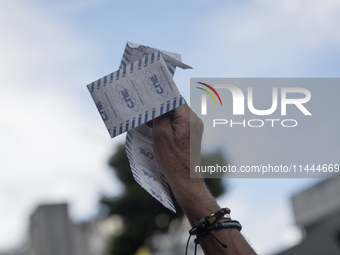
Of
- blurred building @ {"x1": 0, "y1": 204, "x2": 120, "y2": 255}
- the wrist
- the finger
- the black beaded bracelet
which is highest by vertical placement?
blurred building @ {"x1": 0, "y1": 204, "x2": 120, "y2": 255}

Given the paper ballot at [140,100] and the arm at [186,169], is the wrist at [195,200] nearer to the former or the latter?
the arm at [186,169]

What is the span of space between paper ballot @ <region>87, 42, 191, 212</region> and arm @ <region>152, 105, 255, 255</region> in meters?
0.05

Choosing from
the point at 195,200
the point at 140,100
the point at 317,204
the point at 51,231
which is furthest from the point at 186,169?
the point at 317,204

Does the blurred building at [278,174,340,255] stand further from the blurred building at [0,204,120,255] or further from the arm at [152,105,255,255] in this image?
the arm at [152,105,255,255]

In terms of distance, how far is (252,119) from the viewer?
12.9 feet

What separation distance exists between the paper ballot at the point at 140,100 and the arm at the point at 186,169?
0.05 meters

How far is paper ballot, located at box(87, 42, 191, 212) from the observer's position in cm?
200

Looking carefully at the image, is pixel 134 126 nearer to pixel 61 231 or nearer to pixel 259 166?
pixel 259 166

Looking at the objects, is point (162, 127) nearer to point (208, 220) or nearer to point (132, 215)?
point (208, 220)

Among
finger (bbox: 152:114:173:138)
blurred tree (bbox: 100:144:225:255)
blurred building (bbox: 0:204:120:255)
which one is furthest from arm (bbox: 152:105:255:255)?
blurred tree (bbox: 100:144:225:255)

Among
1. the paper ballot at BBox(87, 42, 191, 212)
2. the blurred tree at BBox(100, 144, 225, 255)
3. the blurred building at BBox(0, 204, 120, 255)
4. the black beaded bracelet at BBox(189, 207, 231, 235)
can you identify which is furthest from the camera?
the blurred tree at BBox(100, 144, 225, 255)

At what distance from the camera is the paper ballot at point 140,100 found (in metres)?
2.00

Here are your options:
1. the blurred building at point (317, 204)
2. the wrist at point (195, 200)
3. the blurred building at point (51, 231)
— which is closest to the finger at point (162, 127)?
the wrist at point (195, 200)

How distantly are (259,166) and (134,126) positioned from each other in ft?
6.45
